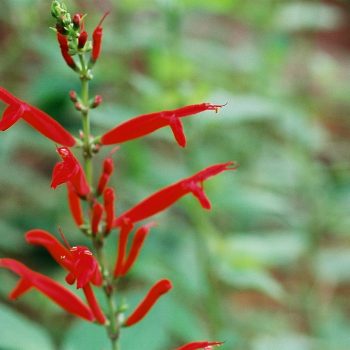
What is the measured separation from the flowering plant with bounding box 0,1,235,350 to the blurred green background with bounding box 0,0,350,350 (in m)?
0.25

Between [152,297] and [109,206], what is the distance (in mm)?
207

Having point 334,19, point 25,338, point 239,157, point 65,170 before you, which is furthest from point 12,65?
point 334,19

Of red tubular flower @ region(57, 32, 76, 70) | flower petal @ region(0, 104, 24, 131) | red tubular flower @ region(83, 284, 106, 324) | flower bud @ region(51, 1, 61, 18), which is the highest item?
flower bud @ region(51, 1, 61, 18)

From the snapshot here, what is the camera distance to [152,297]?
1562mm

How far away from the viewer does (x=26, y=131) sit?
9.60 feet

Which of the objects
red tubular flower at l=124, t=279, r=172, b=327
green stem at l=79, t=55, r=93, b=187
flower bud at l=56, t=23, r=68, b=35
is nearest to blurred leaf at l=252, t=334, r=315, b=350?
red tubular flower at l=124, t=279, r=172, b=327

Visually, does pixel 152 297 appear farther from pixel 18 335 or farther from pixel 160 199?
pixel 18 335

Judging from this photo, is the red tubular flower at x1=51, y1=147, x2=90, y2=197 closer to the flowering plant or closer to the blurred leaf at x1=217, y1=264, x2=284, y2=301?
the flowering plant

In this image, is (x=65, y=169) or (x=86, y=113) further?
(x=86, y=113)

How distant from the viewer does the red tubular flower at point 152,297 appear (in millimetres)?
1545

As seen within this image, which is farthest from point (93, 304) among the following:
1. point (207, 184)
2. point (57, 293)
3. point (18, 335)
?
point (207, 184)

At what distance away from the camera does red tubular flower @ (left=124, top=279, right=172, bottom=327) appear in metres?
1.54

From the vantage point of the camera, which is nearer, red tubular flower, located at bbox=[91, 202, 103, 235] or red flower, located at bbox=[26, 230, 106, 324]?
red flower, located at bbox=[26, 230, 106, 324]

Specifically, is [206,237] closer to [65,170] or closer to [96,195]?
[96,195]
